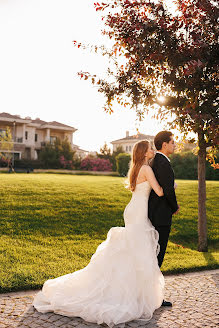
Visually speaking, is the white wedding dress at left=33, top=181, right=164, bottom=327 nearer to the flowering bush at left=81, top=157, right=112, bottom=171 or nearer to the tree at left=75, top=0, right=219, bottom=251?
the tree at left=75, top=0, right=219, bottom=251

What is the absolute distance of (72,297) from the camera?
434cm

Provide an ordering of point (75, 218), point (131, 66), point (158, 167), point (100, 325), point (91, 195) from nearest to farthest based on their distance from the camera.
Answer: point (100, 325) → point (158, 167) → point (131, 66) → point (75, 218) → point (91, 195)

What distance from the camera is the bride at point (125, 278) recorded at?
4.17 metres

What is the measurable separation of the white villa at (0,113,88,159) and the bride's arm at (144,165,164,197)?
40.6m

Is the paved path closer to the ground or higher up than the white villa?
closer to the ground

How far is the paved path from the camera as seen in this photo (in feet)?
13.0

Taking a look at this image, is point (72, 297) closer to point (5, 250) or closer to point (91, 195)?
point (5, 250)

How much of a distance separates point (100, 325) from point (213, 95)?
206 inches

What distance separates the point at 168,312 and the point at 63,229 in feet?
16.5

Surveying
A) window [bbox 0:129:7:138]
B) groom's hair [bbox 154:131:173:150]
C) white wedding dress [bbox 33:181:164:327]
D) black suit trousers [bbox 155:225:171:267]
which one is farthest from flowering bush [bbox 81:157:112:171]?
white wedding dress [bbox 33:181:164:327]

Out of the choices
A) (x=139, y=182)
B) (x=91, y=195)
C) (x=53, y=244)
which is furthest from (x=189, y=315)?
(x=91, y=195)

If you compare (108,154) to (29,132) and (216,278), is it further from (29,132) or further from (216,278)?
(216,278)

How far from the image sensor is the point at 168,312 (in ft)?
14.7

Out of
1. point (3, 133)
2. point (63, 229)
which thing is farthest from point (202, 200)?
point (3, 133)
